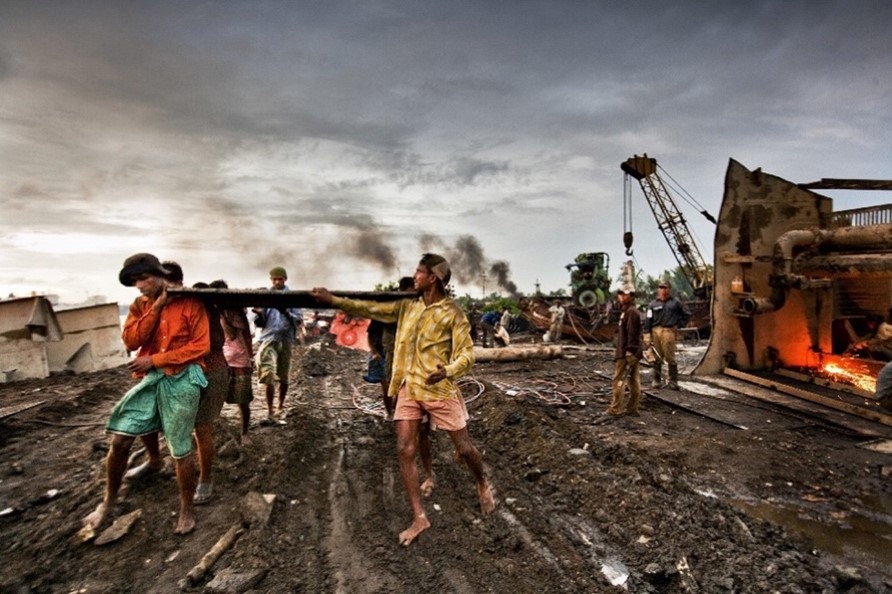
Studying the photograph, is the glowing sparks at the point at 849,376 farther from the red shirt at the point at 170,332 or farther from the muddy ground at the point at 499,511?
the red shirt at the point at 170,332

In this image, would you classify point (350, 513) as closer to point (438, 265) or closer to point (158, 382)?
point (158, 382)

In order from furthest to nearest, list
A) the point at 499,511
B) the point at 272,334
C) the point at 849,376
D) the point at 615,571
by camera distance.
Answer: the point at 849,376 → the point at 272,334 → the point at 499,511 → the point at 615,571

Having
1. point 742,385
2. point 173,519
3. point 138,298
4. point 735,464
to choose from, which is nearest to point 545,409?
point 735,464

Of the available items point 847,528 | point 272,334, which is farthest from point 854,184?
point 272,334

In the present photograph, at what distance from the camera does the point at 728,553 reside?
3.35m

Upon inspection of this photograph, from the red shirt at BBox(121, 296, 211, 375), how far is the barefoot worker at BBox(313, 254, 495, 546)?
3.13ft

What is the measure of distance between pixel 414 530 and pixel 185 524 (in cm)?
169

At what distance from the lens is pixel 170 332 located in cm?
358

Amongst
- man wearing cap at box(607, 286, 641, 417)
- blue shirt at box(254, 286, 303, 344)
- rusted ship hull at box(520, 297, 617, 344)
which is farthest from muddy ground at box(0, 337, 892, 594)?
rusted ship hull at box(520, 297, 617, 344)

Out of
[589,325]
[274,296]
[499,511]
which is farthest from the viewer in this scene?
[589,325]

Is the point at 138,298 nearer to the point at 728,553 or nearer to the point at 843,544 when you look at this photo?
the point at 728,553

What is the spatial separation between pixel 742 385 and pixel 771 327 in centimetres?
166

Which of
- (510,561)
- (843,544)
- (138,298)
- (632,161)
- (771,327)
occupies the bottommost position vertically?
(843,544)

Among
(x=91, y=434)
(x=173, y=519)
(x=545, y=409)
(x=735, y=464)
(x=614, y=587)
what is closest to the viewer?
(x=614, y=587)
